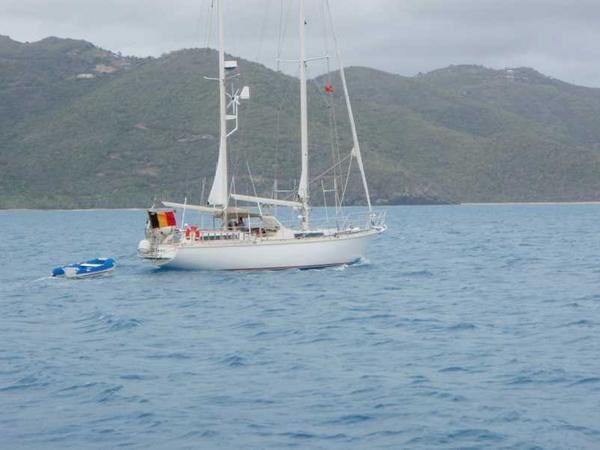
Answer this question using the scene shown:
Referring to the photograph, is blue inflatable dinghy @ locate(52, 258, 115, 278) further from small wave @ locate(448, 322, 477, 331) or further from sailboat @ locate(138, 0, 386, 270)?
small wave @ locate(448, 322, 477, 331)

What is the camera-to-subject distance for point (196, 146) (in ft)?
469

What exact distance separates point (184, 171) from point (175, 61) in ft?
135

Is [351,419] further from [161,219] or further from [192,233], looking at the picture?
[161,219]

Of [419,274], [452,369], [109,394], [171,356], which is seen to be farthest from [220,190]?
[109,394]

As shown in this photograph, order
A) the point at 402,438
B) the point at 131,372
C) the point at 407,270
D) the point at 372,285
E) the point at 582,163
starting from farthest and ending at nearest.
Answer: the point at 582,163
the point at 407,270
the point at 372,285
the point at 131,372
the point at 402,438

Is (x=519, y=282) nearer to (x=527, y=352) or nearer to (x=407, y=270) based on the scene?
(x=407, y=270)

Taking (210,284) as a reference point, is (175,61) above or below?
above

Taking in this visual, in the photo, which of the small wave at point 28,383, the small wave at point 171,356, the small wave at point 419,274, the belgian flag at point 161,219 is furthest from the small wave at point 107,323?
the small wave at point 419,274

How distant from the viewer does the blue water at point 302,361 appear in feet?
51.9

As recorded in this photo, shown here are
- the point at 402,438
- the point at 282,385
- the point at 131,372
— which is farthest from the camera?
the point at 131,372

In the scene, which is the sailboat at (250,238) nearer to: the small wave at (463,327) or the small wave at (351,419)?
the small wave at (463,327)

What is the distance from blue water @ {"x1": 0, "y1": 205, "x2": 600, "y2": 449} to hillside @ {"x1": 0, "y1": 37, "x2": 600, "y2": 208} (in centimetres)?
9053

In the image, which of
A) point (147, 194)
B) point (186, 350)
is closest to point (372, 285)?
point (186, 350)

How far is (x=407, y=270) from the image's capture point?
42531mm
